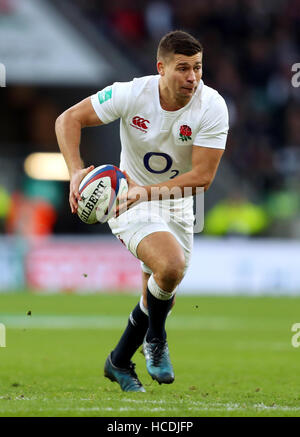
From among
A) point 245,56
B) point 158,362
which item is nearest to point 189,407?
point 158,362

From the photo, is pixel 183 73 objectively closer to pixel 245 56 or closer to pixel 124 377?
pixel 124 377

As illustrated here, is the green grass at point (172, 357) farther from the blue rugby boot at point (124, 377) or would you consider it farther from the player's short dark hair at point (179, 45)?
the player's short dark hair at point (179, 45)

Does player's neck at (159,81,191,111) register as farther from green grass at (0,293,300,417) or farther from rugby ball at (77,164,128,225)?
green grass at (0,293,300,417)

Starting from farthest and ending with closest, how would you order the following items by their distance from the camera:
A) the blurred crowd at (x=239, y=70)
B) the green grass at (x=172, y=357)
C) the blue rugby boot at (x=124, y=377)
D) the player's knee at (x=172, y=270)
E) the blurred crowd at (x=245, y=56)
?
1. the blurred crowd at (x=245, y=56)
2. the blurred crowd at (x=239, y=70)
3. the blue rugby boot at (x=124, y=377)
4. the player's knee at (x=172, y=270)
5. the green grass at (x=172, y=357)

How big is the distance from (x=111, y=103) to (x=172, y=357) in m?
3.70

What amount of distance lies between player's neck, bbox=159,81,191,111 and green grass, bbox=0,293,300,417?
197 centimetres

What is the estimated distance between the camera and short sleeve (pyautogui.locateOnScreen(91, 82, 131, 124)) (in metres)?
7.02

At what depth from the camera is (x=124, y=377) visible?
288 inches

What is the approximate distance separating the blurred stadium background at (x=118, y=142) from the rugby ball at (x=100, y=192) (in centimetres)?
1136

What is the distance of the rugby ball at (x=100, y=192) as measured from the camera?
6555mm

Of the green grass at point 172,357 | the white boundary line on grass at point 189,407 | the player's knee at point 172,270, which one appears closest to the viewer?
the white boundary line on grass at point 189,407

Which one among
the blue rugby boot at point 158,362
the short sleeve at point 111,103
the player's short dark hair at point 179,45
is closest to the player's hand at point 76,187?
the short sleeve at point 111,103

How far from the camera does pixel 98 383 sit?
776cm

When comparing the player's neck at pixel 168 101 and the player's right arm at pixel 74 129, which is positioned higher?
the player's neck at pixel 168 101
